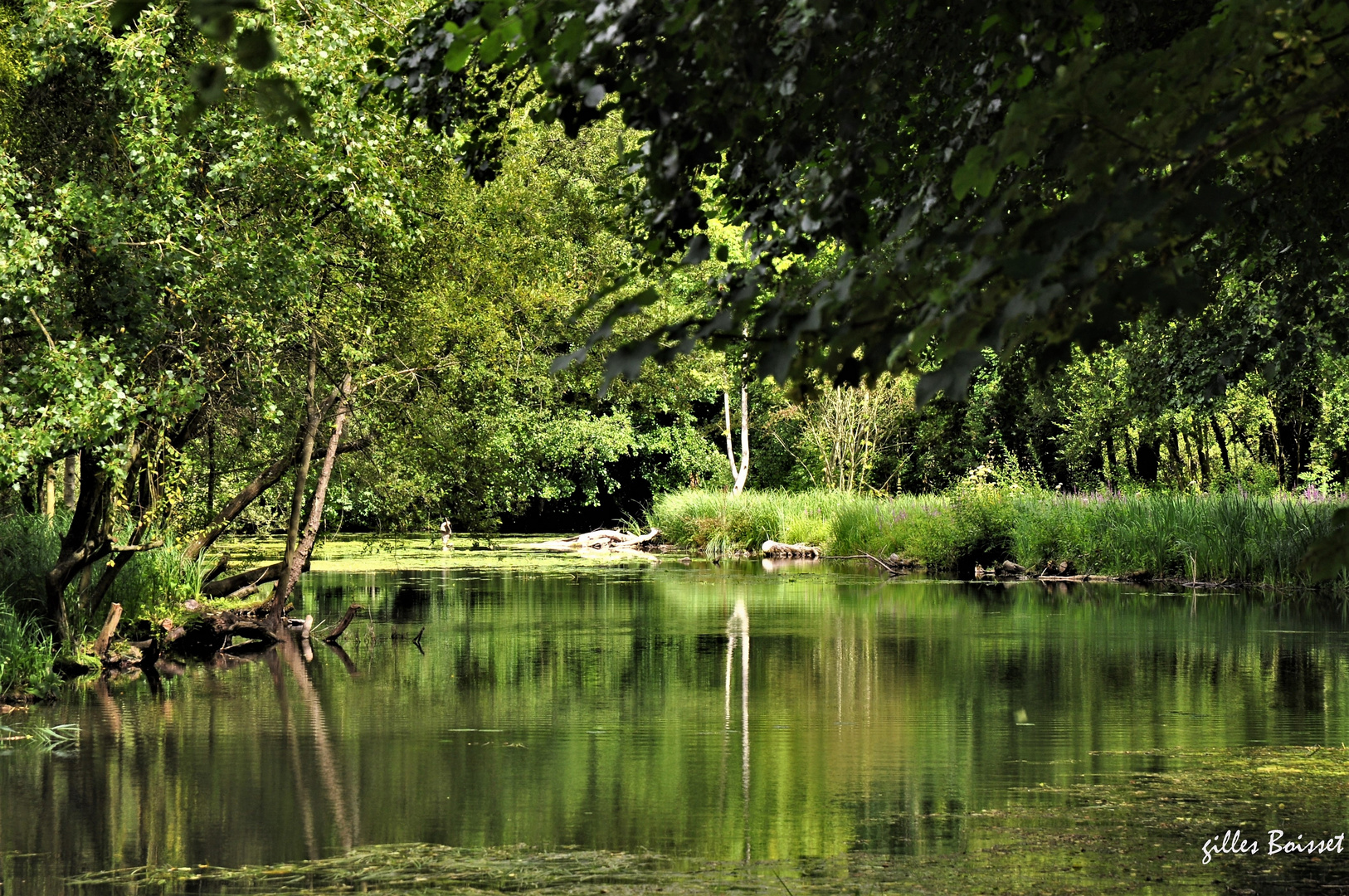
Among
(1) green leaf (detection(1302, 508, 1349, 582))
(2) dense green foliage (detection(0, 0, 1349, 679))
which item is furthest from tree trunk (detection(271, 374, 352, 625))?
(1) green leaf (detection(1302, 508, 1349, 582))

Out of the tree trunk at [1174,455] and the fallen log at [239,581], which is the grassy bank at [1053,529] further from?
the fallen log at [239,581]

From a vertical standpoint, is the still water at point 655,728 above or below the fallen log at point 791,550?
below

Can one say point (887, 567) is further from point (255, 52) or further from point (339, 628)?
point (255, 52)

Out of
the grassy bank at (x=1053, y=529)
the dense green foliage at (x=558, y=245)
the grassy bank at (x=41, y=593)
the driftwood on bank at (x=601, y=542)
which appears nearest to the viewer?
the dense green foliage at (x=558, y=245)

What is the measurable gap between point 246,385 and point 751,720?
269 inches

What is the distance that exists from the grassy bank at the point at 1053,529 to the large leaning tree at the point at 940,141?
13814 mm

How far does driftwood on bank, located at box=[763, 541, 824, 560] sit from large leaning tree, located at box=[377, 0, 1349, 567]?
24.9 metres

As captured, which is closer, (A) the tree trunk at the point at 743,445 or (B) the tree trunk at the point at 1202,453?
(B) the tree trunk at the point at 1202,453

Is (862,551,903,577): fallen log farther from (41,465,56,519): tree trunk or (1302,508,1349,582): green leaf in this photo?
(1302,508,1349,582): green leaf

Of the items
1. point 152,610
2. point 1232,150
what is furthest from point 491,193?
point 1232,150

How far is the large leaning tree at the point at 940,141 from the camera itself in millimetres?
3090

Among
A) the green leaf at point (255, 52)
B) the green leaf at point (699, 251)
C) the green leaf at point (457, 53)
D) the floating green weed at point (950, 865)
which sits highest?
the green leaf at point (457, 53)

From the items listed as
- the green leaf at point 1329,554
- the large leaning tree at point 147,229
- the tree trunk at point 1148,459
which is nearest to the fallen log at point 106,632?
the large leaning tree at point 147,229

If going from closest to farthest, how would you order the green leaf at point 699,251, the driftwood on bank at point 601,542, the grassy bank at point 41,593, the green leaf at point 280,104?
the green leaf at point 280,104 < the green leaf at point 699,251 < the grassy bank at point 41,593 < the driftwood on bank at point 601,542
